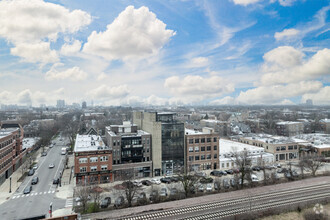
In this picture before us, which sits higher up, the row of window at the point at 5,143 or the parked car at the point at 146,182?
the row of window at the point at 5,143

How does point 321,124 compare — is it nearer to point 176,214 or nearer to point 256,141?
point 256,141

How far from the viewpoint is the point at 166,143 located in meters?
52.6

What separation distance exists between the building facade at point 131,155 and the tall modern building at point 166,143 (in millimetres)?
1755

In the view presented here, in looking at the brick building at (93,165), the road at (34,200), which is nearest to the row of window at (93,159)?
the brick building at (93,165)

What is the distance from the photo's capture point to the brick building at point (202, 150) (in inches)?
2181

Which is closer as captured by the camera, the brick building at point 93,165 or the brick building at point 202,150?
the brick building at point 93,165

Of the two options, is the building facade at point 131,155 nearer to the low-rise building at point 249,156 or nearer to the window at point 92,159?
the window at point 92,159

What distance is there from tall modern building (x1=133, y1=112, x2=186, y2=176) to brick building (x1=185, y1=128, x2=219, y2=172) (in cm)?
231

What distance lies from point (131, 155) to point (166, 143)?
910 centimetres

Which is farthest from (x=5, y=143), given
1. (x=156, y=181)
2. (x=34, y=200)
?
(x=156, y=181)

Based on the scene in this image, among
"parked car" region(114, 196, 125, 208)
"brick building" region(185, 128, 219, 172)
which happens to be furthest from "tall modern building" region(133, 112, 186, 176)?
"parked car" region(114, 196, 125, 208)

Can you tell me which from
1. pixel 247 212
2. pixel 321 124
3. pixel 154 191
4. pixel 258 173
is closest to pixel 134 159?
pixel 154 191

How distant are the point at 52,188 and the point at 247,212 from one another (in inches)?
1527

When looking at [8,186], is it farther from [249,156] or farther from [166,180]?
[249,156]
